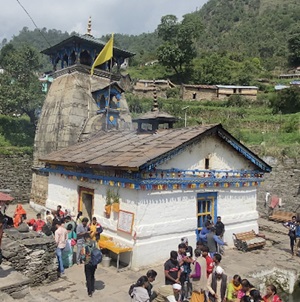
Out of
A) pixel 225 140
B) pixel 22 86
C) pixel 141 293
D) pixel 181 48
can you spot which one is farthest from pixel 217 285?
pixel 181 48

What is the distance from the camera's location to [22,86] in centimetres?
2867

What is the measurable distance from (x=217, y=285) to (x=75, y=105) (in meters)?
12.8

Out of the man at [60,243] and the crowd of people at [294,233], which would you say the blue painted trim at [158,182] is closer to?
the crowd of people at [294,233]

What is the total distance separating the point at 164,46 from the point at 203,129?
1828 inches

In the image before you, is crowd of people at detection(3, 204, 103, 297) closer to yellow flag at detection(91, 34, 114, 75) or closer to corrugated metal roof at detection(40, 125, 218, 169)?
corrugated metal roof at detection(40, 125, 218, 169)

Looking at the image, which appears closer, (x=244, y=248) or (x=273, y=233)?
(x=244, y=248)

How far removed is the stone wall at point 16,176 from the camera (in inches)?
827

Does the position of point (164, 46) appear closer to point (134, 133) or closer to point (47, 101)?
point (47, 101)

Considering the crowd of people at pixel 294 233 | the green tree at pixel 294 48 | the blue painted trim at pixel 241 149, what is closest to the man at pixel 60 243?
the blue painted trim at pixel 241 149

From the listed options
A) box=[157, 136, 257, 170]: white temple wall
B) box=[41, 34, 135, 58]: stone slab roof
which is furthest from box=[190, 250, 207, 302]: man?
box=[41, 34, 135, 58]: stone slab roof

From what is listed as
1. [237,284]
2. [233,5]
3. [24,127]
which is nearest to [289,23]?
[233,5]

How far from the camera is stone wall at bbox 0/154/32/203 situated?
21.0 metres

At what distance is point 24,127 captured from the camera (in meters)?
28.3

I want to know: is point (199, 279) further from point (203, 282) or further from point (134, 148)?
point (134, 148)
